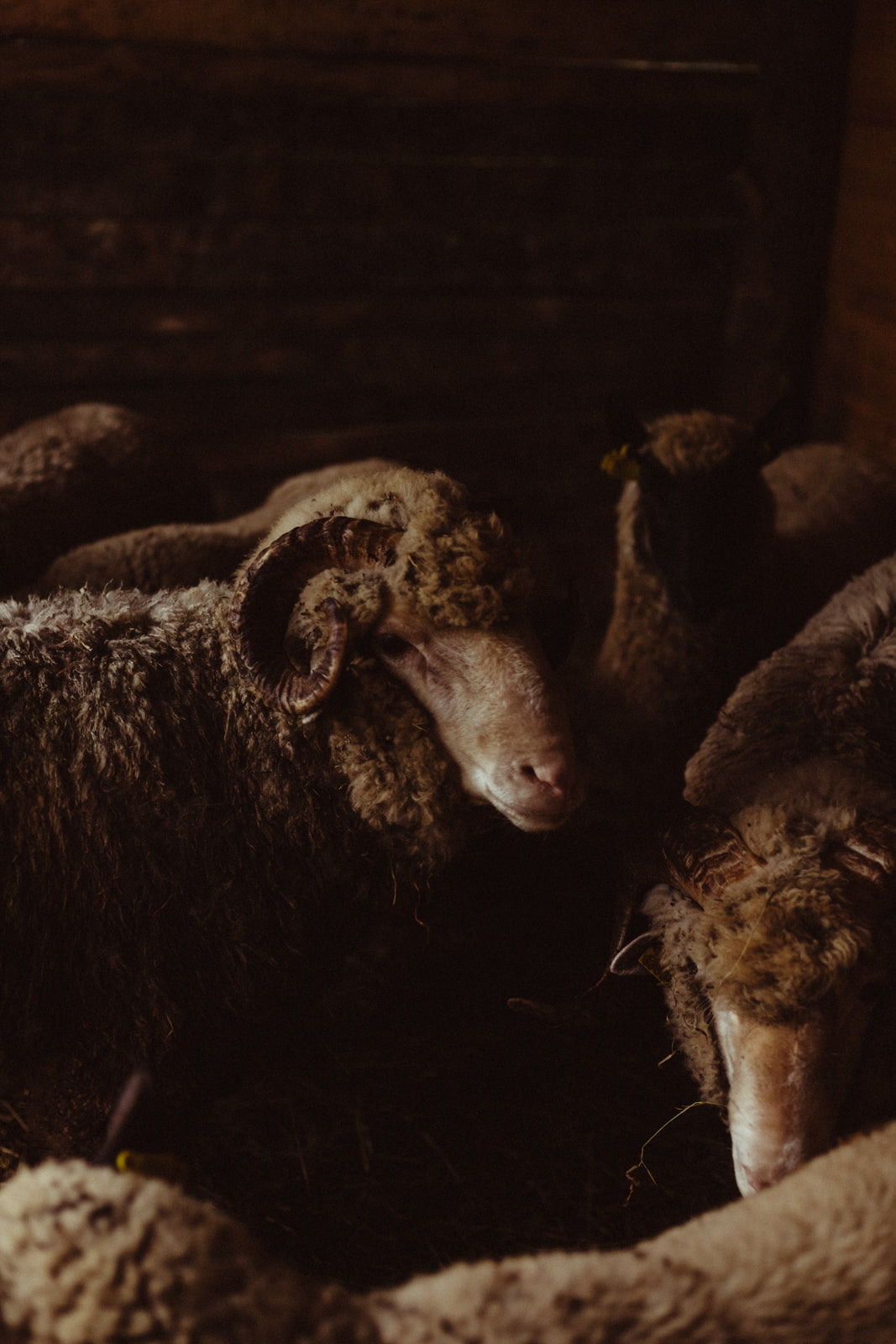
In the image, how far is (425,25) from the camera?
4770 millimetres

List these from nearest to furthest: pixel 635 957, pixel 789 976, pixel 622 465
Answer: pixel 789 976 → pixel 635 957 → pixel 622 465

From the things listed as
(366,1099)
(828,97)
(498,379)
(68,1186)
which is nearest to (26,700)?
(68,1186)

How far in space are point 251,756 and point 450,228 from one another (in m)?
3.88

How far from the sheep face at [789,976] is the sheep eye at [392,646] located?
2.79 ft

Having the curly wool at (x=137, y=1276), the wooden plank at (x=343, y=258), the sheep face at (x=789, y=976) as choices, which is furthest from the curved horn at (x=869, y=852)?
the wooden plank at (x=343, y=258)

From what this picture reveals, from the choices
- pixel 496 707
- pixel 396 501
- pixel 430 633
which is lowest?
pixel 496 707

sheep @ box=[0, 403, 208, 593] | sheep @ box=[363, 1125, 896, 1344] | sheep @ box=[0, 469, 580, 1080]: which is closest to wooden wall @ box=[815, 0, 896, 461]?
sheep @ box=[0, 403, 208, 593]

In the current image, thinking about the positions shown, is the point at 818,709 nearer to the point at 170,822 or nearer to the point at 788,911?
the point at 788,911

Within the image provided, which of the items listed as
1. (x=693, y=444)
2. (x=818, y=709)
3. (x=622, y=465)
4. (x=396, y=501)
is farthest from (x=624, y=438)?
(x=396, y=501)

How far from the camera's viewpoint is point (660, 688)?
12.4 feet

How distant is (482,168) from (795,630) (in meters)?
3.01

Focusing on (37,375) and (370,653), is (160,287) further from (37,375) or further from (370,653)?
(370,653)

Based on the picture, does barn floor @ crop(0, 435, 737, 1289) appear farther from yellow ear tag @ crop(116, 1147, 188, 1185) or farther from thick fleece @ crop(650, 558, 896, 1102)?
yellow ear tag @ crop(116, 1147, 188, 1185)

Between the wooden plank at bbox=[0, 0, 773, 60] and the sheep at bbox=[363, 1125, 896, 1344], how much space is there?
5.00 metres
